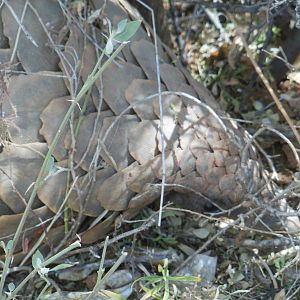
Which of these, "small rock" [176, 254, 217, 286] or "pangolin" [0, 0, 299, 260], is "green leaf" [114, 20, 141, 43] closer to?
"pangolin" [0, 0, 299, 260]

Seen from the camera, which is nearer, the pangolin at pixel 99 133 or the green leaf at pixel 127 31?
the green leaf at pixel 127 31

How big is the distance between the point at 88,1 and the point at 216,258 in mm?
665

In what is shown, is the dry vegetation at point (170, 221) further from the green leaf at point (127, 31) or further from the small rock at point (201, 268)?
the green leaf at point (127, 31)

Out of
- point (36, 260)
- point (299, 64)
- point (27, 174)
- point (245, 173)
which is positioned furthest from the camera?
point (299, 64)

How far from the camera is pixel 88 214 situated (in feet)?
4.22

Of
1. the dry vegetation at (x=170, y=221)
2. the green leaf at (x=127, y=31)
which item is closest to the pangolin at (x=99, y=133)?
the dry vegetation at (x=170, y=221)

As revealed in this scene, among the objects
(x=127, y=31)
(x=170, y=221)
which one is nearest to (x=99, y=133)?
(x=170, y=221)

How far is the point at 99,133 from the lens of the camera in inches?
49.9

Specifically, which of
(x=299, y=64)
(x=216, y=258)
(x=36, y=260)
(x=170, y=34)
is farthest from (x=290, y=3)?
(x=36, y=260)

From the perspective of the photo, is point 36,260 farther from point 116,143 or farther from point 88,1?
point 88,1

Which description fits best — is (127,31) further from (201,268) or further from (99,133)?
(201,268)

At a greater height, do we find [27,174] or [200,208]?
[27,174]

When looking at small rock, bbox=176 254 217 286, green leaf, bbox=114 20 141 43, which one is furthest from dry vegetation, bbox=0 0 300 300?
green leaf, bbox=114 20 141 43

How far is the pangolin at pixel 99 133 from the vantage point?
4.02ft
